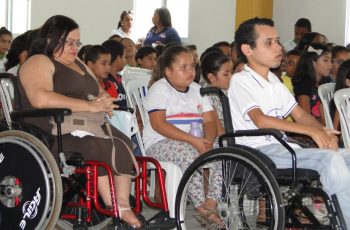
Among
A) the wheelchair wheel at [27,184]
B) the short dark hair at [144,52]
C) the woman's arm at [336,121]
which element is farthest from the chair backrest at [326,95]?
the short dark hair at [144,52]

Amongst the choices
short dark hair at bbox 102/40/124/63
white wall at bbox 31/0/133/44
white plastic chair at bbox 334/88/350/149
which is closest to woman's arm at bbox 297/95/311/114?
white plastic chair at bbox 334/88/350/149

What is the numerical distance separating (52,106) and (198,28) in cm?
661

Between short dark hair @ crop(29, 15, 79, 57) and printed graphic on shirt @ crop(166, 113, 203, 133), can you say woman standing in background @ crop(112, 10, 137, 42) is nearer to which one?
printed graphic on shirt @ crop(166, 113, 203, 133)

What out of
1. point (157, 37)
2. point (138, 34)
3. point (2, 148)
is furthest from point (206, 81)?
point (138, 34)

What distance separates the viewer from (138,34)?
10414mm

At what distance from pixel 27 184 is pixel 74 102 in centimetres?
40

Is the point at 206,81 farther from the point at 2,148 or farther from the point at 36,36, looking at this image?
the point at 2,148

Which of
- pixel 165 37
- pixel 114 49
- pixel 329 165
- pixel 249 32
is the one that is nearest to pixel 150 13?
pixel 165 37

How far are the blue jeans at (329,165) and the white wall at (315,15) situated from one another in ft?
17.5

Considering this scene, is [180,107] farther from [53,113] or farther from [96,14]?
[96,14]

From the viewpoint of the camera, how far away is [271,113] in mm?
3258

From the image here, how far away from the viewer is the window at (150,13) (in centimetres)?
1020

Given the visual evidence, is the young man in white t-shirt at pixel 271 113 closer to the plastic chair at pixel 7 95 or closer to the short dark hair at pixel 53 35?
the short dark hair at pixel 53 35

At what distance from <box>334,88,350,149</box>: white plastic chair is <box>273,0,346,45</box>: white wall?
436cm
